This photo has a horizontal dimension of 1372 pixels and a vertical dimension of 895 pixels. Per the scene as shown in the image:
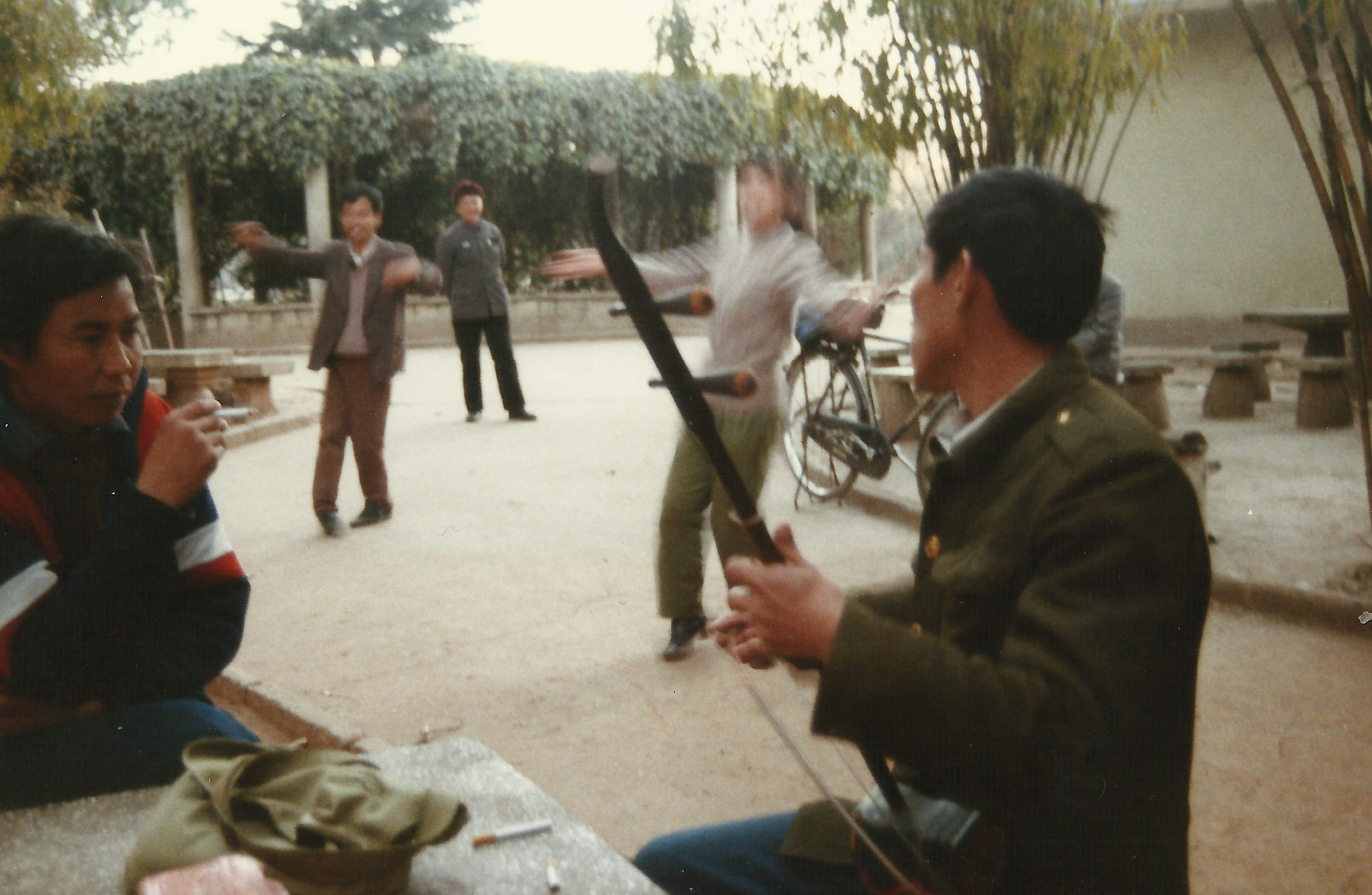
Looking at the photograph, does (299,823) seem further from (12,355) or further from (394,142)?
(394,142)

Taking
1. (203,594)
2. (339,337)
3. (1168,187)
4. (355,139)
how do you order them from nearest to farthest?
(203,594) < (339,337) < (1168,187) < (355,139)

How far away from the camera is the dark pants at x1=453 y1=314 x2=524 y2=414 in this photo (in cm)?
1083

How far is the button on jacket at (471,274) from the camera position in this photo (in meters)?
10.7

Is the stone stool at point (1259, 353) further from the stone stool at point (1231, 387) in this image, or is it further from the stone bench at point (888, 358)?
the stone bench at point (888, 358)

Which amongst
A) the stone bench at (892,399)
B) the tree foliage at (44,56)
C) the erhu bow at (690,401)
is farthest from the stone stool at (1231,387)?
the erhu bow at (690,401)

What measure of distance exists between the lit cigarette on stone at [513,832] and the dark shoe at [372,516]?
547cm

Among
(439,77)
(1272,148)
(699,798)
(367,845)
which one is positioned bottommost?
(699,798)

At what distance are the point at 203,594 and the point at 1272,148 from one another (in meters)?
13.1

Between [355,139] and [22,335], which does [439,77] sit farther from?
[22,335]

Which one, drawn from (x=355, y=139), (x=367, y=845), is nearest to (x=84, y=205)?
(x=355, y=139)

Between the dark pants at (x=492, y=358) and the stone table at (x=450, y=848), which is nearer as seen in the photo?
the stone table at (x=450, y=848)

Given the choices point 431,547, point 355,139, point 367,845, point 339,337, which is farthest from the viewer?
point 355,139

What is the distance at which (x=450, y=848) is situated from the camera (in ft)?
5.18

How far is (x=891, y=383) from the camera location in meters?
8.71
